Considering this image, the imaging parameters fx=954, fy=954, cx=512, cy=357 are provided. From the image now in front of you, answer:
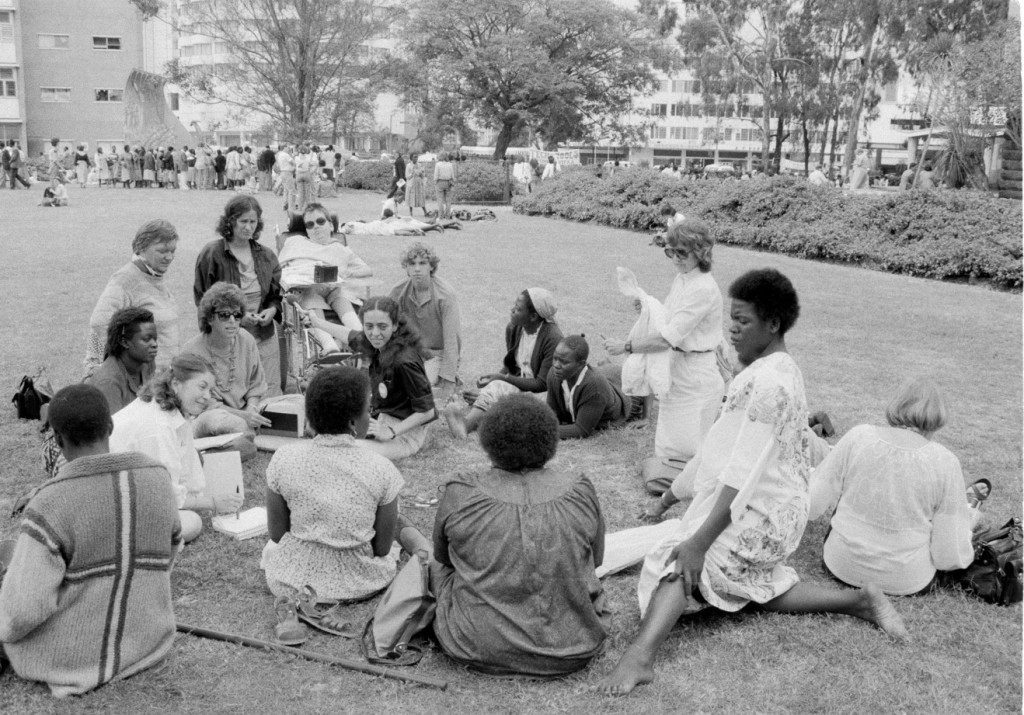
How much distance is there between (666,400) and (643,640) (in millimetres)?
2456

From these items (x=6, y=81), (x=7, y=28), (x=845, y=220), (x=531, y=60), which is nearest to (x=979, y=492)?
(x=845, y=220)

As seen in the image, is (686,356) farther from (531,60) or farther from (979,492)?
(531,60)

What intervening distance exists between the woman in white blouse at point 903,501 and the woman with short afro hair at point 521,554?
1.41 m

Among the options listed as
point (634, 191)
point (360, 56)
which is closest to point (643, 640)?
point (634, 191)

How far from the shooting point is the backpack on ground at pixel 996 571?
4.36 meters

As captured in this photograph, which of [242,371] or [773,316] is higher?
[773,316]

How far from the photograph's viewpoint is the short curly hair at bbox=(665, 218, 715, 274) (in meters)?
5.49

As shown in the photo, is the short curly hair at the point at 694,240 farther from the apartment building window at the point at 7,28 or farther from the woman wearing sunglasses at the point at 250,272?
the apartment building window at the point at 7,28

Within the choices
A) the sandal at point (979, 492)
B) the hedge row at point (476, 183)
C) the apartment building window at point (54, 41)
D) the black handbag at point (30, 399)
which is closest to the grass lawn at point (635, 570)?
the black handbag at point (30, 399)

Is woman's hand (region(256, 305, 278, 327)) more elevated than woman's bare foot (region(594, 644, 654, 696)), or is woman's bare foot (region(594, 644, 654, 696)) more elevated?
woman's hand (region(256, 305, 278, 327))

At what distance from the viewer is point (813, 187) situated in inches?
746

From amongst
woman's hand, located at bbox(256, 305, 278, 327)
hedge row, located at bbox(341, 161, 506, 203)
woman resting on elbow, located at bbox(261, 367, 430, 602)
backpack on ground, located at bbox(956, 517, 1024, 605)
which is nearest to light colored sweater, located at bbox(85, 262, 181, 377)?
woman's hand, located at bbox(256, 305, 278, 327)

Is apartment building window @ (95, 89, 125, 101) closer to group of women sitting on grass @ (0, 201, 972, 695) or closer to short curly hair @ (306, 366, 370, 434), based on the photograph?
group of women sitting on grass @ (0, 201, 972, 695)

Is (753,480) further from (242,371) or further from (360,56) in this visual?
(360,56)
